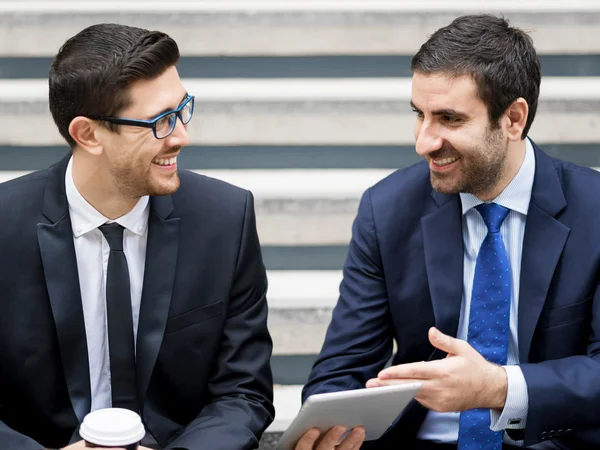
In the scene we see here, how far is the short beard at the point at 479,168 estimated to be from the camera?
283 cm

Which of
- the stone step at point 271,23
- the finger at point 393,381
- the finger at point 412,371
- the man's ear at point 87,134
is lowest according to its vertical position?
the finger at point 393,381

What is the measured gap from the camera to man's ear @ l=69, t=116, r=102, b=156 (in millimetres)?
2758

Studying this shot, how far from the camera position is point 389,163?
165 inches

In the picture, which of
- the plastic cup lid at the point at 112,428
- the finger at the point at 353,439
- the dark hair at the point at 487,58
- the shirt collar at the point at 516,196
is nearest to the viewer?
the plastic cup lid at the point at 112,428

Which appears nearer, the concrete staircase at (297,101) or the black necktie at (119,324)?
the black necktie at (119,324)

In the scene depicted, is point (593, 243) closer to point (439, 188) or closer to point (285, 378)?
point (439, 188)

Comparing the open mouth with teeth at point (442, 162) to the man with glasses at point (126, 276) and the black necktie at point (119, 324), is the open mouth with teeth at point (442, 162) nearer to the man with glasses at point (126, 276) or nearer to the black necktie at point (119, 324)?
the man with glasses at point (126, 276)

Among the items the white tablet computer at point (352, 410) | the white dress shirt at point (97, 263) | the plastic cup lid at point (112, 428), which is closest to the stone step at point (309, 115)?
the white dress shirt at point (97, 263)

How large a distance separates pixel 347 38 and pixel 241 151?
584 mm

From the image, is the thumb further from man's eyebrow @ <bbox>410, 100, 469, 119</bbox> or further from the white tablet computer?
man's eyebrow @ <bbox>410, 100, 469, 119</bbox>

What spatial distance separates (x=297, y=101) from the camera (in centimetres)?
410

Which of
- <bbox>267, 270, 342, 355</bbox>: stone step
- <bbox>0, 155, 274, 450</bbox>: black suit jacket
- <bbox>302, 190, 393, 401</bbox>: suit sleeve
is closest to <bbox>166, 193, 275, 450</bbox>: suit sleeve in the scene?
<bbox>0, 155, 274, 450</bbox>: black suit jacket

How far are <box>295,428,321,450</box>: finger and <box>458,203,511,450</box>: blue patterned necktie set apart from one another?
0.48 m

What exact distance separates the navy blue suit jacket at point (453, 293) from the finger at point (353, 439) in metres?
0.23
